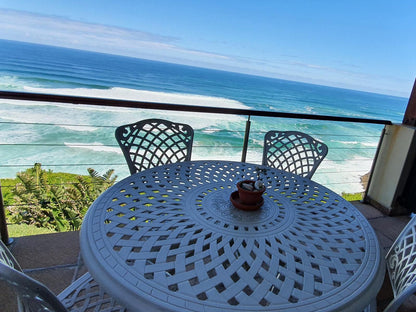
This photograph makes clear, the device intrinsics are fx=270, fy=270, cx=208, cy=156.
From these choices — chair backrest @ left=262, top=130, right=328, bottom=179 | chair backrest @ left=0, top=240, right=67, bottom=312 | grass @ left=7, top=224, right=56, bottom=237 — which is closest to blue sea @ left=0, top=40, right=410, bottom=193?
grass @ left=7, top=224, right=56, bottom=237

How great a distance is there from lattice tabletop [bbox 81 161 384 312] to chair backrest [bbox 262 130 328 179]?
1.70ft

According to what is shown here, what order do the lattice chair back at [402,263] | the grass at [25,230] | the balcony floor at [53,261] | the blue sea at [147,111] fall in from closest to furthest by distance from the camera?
the lattice chair back at [402,263]
the balcony floor at [53,261]
the grass at [25,230]
the blue sea at [147,111]

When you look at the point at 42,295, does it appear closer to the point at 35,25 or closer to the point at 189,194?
the point at 189,194

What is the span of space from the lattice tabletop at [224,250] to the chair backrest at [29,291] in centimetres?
14

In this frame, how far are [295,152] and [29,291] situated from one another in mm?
1671

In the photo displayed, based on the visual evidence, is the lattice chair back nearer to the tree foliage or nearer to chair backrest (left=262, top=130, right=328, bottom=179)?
chair backrest (left=262, top=130, right=328, bottom=179)

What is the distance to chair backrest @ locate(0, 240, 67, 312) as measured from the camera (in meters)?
0.47

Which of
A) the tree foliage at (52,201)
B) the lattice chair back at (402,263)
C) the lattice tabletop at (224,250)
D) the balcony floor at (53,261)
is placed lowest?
the tree foliage at (52,201)

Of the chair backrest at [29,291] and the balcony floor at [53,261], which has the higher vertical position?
the chair backrest at [29,291]

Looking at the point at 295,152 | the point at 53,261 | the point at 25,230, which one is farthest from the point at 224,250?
the point at 25,230

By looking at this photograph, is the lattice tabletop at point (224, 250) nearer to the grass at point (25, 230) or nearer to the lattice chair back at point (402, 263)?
the lattice chair back at point (402, 263)

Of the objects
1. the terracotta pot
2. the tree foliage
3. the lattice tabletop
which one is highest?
the terracotta pot

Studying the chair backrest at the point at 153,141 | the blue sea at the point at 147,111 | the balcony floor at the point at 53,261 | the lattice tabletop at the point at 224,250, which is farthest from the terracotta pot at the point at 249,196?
the blue sea at the point at 147,111

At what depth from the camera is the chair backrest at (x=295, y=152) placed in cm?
178
